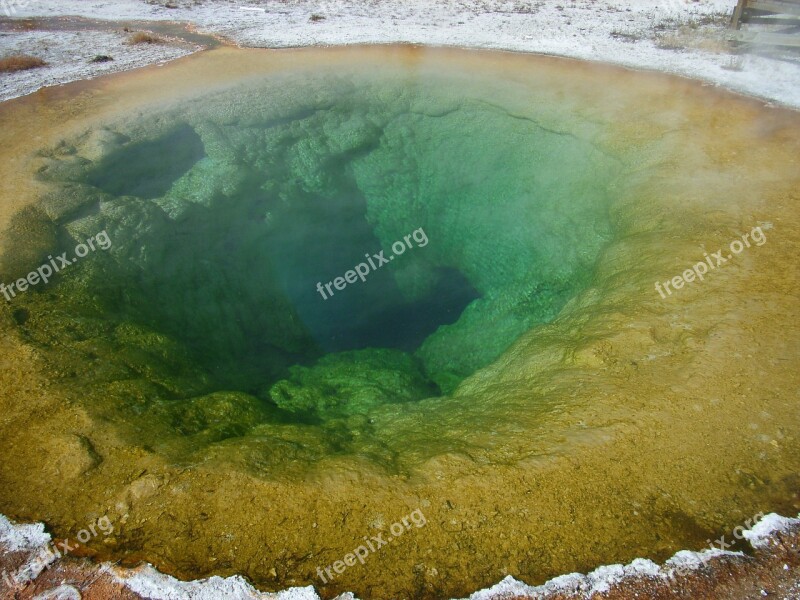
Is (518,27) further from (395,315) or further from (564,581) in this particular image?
(564,581)

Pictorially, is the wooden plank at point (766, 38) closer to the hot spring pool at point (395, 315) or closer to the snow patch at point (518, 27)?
the snow patch at point (518, 27)

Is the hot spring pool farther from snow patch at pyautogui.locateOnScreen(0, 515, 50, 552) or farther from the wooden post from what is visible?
the wooden post

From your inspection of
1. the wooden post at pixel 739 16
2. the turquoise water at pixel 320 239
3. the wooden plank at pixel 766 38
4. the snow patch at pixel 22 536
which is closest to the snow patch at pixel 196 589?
the snow patch at pixel 22 536

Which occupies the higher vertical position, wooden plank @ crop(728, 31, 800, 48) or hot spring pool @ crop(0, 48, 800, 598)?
wooden plank @ crop(728, 31, 800, 48)

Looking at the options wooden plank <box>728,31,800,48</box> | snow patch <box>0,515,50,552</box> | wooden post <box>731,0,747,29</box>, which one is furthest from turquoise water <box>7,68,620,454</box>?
wooden post <box>731,0,747,29</box>

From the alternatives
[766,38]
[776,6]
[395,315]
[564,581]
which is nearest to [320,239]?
[395,315]

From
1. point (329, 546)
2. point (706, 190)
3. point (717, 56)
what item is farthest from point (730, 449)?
point (717, 56)
